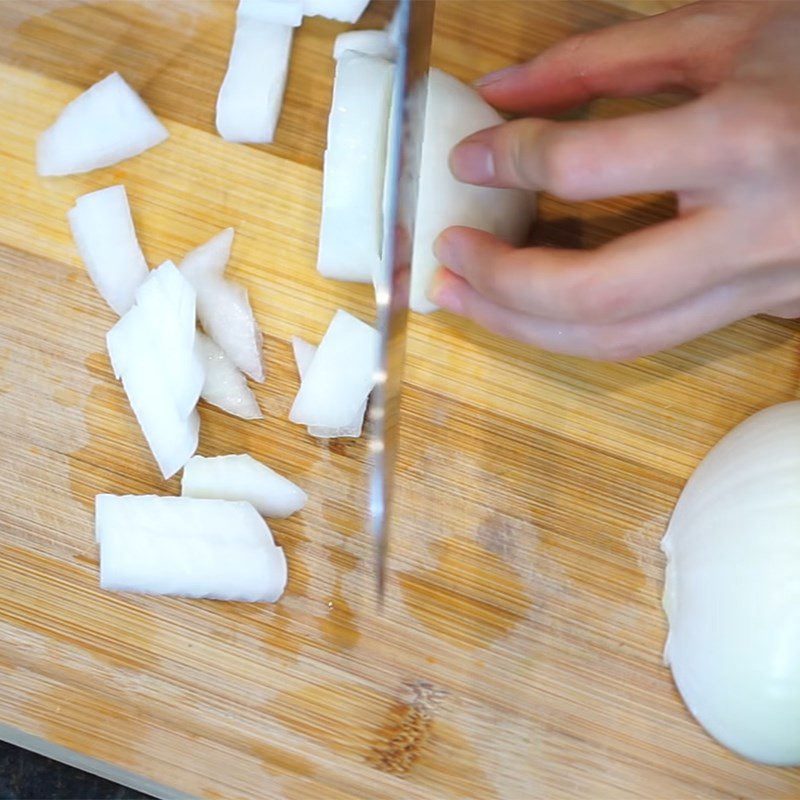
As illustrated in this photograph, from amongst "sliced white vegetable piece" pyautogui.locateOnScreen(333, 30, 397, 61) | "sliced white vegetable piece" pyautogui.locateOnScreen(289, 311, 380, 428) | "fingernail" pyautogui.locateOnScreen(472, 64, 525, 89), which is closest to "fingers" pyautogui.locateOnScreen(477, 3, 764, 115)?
"fingernail" pyautogui.locateOnScreen(472, 64, 525, 89)

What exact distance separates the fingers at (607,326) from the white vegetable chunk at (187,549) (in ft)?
1.17

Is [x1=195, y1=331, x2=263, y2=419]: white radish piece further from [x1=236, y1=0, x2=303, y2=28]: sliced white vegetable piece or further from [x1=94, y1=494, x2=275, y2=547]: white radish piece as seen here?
[x1=236, y1=0, x2=303, y2=28]: sliced white vegetable piece

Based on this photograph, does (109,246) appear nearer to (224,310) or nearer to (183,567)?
(224,310)

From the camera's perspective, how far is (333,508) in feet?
4.04

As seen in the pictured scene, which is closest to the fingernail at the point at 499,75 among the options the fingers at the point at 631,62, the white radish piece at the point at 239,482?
the fingers at the point at 631,62

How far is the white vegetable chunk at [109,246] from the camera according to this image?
124 centimetres

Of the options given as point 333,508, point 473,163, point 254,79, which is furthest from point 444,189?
point 333,508

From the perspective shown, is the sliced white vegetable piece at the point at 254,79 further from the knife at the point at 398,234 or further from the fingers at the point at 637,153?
the fingers at the point at 637,153

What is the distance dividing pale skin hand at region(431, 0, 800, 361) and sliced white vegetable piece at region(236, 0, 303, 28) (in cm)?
30

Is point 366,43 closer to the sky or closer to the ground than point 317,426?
closer to the sky

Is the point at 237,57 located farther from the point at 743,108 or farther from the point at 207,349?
the point at 743,108

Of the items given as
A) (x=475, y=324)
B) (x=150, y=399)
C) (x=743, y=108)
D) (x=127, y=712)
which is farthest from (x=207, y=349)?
(x=743, y=108)

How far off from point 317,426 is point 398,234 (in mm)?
309

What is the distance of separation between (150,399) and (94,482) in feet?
0.40
